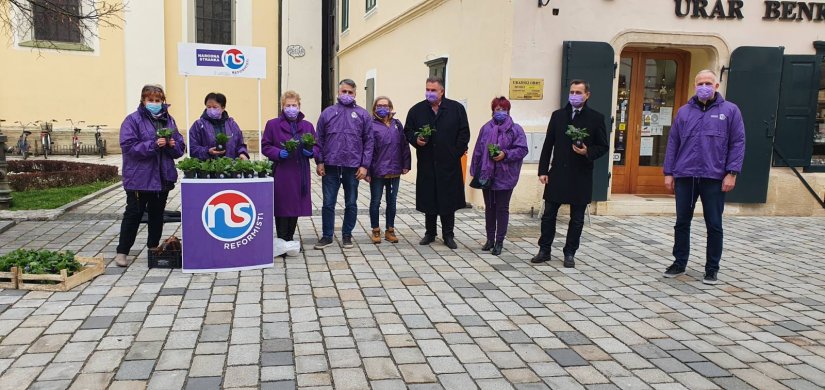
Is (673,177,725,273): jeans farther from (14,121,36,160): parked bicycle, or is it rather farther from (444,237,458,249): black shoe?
(14,121,36,160): parked bicycle

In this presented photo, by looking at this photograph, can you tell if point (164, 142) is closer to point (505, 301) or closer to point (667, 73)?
point (505, 301)

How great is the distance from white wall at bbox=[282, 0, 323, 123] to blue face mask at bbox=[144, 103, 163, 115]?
16.1 metres

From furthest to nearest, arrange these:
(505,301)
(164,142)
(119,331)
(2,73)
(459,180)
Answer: (2,73)
(459,180)
(164,142)
(505,301)
(119,331)

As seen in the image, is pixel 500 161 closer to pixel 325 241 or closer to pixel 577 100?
pixel 577 100

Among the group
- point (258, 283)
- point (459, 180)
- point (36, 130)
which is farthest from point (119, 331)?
point (36, 130)

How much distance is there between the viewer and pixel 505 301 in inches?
207

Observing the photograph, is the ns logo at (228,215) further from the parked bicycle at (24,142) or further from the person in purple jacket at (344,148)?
the parked bicycle at (24,142)

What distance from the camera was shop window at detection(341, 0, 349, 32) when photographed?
20.3 meters

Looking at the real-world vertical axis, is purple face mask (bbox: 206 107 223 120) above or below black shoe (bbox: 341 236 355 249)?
above

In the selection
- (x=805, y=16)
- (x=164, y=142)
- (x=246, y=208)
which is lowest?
(x=246, y=208)

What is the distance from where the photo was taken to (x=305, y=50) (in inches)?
874

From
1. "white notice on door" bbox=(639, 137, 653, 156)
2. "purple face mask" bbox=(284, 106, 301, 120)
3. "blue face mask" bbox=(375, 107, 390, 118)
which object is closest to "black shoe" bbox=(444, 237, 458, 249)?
"blue face mask" bbox=(375, 107, 390, 118)

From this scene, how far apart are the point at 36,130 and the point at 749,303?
Answer: 2067cm

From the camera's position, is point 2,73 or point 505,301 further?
point 2,73
